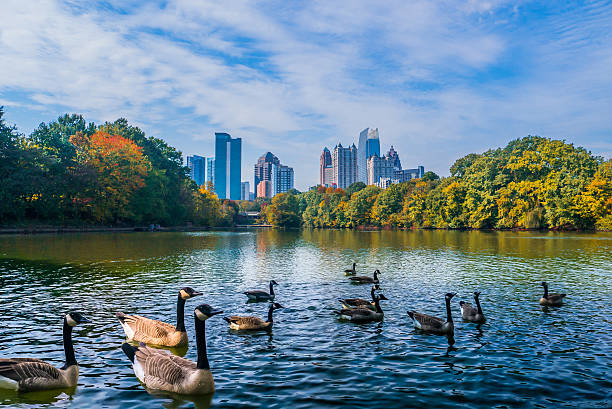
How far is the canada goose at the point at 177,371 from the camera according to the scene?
328 inches

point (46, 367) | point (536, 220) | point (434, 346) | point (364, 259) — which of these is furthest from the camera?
point (536, 220)

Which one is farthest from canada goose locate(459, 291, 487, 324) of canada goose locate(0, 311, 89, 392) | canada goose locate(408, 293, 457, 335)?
canada goose locate(0, 311, 89, 392)

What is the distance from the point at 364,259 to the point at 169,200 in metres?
78.7

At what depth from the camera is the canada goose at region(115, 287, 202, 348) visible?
1145 centimetres

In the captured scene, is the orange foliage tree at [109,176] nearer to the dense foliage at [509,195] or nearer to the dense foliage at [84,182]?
the dense foliage at [84,182]

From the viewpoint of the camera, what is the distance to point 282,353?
11.0m

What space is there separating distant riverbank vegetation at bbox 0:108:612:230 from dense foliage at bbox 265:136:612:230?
0.75ft

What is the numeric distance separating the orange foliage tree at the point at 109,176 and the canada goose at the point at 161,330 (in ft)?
227

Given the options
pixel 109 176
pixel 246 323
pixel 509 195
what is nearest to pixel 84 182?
pixel 109 176

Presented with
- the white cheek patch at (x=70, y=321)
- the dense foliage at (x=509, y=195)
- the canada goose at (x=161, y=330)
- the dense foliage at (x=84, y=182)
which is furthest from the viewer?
the dense foliage at (x=509, y=195)

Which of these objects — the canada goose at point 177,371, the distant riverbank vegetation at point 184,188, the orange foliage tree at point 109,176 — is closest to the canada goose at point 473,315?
the canada goose at point 177,371

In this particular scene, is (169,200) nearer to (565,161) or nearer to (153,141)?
(153,141)

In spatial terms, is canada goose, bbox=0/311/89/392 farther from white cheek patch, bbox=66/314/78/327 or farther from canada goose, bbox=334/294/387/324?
→ canada goose, bbox=334/294/387/324

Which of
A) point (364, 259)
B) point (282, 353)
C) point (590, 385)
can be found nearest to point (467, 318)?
point (590, 385)
